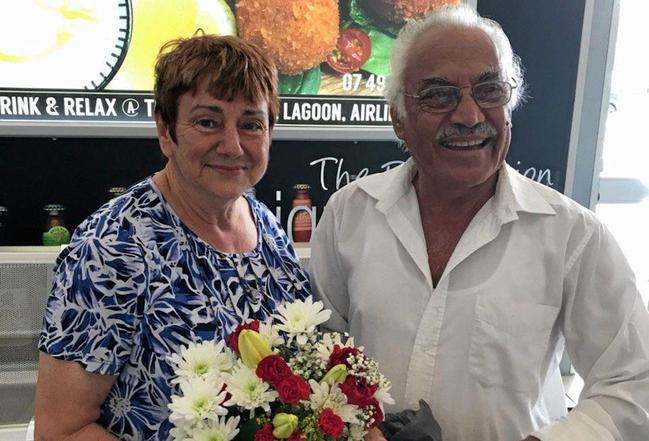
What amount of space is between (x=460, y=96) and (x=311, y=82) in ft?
3.83

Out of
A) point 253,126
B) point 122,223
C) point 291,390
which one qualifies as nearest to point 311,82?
point 253,126

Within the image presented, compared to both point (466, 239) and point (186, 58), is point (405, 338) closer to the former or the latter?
point (466, 239)

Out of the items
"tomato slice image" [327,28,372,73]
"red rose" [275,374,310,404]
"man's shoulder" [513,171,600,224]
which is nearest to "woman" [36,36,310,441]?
"red rose" [275,374,310,404]

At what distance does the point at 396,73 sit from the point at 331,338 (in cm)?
66

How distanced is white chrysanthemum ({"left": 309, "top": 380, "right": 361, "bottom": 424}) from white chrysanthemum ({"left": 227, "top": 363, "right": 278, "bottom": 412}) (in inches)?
2.5

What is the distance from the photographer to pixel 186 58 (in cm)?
125

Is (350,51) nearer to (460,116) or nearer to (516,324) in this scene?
(460,116)

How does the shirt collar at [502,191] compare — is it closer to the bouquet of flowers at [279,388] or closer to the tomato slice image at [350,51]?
the bouquet of flowers at [279,388]

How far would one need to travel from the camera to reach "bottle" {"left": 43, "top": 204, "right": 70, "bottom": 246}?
2.18 metres

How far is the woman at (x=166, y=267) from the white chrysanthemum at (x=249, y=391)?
11.9 inches

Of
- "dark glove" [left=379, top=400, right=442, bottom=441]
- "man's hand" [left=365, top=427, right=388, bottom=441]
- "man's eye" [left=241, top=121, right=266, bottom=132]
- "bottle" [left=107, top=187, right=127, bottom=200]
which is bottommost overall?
"dark glove" [left=379, top=400, right=442, bottom=441]

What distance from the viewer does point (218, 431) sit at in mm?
883

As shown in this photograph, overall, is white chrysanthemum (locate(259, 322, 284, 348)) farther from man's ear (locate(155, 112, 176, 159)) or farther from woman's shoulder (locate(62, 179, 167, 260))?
man's ear (locate(155, 112, 176, 159))

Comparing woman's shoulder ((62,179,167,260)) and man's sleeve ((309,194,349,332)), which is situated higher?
woman's shoulder ((62,179,167,260))
